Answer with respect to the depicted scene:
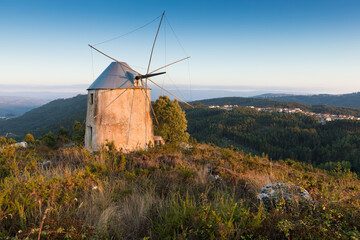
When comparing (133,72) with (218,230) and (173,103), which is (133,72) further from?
(218,230)

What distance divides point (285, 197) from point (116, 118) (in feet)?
34.7

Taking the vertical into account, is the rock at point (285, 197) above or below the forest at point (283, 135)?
above

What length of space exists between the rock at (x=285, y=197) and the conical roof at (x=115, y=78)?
35.5ft

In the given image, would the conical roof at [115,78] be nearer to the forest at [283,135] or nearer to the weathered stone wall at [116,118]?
the weathered stone wall at [116,118]

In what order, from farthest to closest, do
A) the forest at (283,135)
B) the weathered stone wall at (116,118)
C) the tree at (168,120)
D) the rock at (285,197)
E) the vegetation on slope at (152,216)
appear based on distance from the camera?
the forest at (283,135) < the tree at (168,120) < the weathered stone wall at (116,118) < the rock at (285,197) < the vegetation on slope at (152,216)

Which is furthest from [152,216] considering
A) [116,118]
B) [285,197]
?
[116,118]

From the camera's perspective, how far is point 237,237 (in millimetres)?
2188

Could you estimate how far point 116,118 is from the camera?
1189cm

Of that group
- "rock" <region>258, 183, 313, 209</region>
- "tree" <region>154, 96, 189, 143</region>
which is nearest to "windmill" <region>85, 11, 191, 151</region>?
"tree" <region>154, 96, 189, 143</region>

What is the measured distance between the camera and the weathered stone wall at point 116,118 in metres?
11.8

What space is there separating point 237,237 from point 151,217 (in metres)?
1.25

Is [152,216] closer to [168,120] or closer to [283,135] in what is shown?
[168,120]

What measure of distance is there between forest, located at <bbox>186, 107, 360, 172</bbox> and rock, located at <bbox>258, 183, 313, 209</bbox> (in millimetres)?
78931

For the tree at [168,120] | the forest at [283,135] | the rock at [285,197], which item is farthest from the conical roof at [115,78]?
the forest at [283,135]
